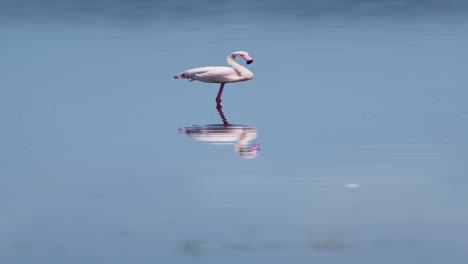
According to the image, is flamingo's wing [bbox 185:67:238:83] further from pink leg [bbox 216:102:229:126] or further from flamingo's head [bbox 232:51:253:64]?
pink leg [bbox 216:102:229:126]

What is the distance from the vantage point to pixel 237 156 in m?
10.0

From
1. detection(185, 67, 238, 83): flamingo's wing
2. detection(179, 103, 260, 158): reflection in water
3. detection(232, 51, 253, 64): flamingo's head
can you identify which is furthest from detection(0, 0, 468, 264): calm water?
detection(232, 51, 253, 64): flamingo's head

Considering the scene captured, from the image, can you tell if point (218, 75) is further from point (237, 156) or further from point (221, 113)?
point (237, 156)

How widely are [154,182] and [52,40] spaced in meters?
14.7

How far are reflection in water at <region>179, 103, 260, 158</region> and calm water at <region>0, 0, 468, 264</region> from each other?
0.02 m

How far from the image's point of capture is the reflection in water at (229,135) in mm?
10383

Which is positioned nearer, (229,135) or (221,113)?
(229,135)

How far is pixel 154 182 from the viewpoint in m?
8.98

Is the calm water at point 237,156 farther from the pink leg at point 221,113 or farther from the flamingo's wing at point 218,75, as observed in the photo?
the flamingo's wing at point 218,75

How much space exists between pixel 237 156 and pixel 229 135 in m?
1.17

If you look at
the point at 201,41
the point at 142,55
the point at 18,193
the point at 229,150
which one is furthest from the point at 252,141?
the point at 201,41

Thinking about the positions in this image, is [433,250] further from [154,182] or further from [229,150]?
[229,150]

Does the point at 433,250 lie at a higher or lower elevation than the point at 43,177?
higher

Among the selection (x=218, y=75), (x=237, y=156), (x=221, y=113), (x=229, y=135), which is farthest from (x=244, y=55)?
(x=237, y=156)
